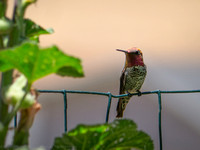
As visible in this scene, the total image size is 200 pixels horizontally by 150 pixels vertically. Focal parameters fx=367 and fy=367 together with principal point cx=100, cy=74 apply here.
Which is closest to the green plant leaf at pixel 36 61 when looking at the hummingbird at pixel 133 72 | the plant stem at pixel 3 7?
the plant stem at pixel 3 7

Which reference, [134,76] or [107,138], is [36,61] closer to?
[107,138]

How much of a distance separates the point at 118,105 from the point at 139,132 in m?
2.34

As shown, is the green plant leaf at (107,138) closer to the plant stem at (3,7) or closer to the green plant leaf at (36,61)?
the green plant leaf at (36,61)

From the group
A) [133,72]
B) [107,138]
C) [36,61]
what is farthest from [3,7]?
[133,72]

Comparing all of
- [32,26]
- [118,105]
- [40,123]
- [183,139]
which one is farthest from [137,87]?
[32,26]

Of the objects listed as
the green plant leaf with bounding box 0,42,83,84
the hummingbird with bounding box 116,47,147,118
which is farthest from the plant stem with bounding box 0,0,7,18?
the hummingbird with bounding box 116,47,147,118

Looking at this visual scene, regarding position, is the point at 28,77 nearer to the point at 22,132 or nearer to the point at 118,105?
the point at 22,132

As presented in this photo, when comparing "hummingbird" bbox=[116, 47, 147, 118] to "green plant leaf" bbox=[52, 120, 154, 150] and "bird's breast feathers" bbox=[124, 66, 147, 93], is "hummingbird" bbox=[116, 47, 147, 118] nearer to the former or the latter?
"bird's breast feathers" bbox=[124, 66, 147, 93]

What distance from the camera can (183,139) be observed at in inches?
158

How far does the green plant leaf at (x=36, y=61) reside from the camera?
0.48 meters

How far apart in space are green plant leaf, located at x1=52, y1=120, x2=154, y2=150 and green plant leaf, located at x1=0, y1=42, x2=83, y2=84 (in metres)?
0.09

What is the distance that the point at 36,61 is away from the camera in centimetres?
51

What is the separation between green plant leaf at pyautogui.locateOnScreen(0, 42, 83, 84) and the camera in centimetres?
48

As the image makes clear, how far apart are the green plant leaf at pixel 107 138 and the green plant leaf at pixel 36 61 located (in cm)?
9
